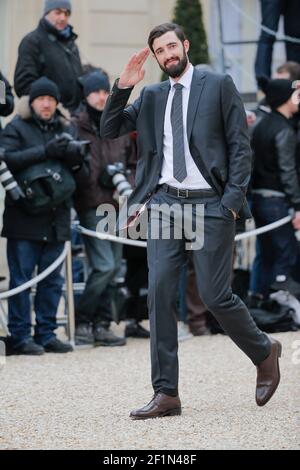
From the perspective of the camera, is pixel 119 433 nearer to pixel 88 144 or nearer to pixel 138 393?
pixel 138 393

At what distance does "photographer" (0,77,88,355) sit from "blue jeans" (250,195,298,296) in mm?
1790

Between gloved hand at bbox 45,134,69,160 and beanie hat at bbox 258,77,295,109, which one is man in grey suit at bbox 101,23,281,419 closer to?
gloved hand at bbox 45,134,69,160

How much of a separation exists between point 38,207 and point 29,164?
32 centimetres

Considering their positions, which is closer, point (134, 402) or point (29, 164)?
point (134, 402)

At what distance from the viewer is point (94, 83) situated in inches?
349

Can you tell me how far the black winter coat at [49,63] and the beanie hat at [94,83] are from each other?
435mm

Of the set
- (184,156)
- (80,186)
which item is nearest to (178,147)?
(184,156)

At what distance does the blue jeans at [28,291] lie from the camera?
27.6 feet

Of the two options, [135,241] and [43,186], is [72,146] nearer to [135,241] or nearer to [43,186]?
[43,186]

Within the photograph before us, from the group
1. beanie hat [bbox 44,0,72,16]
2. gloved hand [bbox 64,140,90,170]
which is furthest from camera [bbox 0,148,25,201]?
beanie hat [bbox 44,0,72,16]

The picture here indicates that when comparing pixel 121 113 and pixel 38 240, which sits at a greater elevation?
pixel 121 113

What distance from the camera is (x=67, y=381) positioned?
7.36 meters
